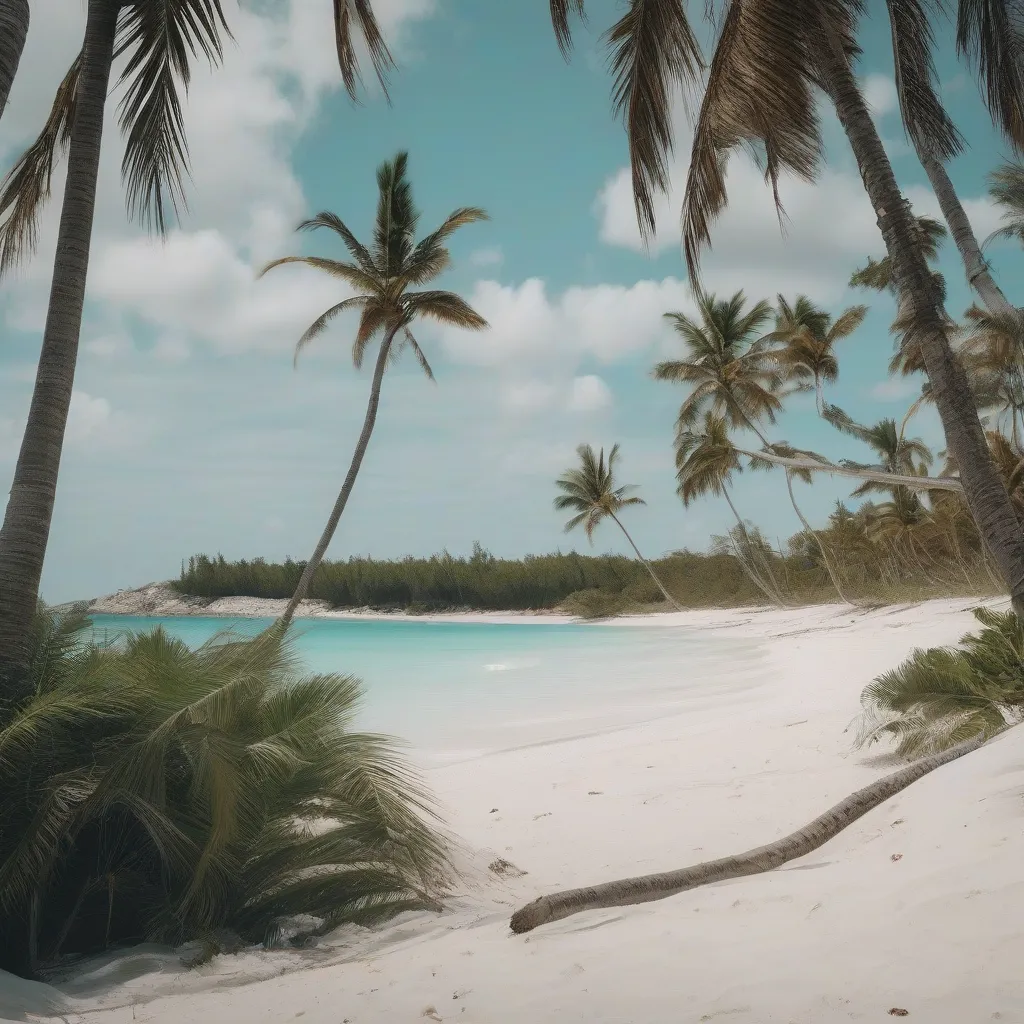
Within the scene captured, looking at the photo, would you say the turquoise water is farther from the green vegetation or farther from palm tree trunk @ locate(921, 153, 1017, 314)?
palm tree trunk @ locate(921, 153, 1017, 314)

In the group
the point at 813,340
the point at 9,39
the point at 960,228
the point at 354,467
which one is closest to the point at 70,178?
the point at 9,39

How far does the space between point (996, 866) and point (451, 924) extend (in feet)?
6.80

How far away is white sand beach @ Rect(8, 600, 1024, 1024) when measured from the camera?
197 centimetres

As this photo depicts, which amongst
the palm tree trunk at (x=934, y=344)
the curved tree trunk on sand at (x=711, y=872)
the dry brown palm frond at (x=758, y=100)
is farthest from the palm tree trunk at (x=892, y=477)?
the dry brown palm frond at (x=758, y=100)

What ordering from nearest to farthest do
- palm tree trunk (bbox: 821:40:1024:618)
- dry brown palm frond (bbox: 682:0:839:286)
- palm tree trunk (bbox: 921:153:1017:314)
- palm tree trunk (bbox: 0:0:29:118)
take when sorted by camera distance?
palm tree trunk (bbox: 0:0:29:118) < palm tree trunk (bbox: 821:40:1024:618) < dry brown palm frond (bbox: 682:0:839:286) < palm tree trunk (bbox: 921:153:1017:314)

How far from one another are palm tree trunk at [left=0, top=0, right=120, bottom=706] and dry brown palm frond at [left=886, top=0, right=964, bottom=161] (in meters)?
4.92

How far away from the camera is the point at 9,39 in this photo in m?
Answer: 3.41

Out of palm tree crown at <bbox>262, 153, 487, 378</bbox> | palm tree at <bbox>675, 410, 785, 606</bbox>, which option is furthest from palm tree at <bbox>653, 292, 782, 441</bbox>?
palm tree crown at <bbox>262, 153, 487, 378</bbox>

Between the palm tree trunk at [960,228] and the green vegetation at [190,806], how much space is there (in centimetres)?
664

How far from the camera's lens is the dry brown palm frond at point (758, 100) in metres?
4.41

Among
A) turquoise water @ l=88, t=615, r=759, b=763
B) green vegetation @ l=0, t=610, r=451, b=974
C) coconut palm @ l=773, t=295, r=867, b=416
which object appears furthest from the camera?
coconut palm @ l=773, t=295, r=867, b=416

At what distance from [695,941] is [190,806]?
216 centimetres

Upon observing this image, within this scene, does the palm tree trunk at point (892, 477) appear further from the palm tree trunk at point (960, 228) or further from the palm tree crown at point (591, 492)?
the palm tree crown at point (591, 492)

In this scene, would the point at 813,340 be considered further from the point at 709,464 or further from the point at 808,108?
the point at 808,108
